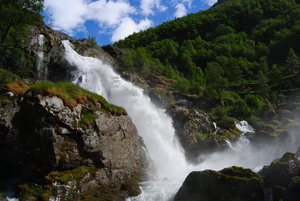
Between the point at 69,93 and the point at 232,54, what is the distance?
8182cm

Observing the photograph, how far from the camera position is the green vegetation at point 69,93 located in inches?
571

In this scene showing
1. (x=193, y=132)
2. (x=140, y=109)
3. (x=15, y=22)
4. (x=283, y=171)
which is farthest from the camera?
(x=193, y=132)

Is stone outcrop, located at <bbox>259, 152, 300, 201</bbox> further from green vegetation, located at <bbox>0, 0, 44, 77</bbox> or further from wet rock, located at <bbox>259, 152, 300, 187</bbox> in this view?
green vegetation, located at <bbox>0, 0, 44, 77</bbox>

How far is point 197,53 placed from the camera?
89062 mm

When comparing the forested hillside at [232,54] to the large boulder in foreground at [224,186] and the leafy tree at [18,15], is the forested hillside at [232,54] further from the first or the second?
the large boulder in foreground at [224,186]

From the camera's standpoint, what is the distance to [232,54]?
286 feet

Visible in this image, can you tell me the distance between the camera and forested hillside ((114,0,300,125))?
1794 inches

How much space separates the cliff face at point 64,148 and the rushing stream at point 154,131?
2.59 meters

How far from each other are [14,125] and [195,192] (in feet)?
37.6

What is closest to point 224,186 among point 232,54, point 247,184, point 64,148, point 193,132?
point 247,184

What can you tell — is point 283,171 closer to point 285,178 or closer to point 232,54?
point 285,178

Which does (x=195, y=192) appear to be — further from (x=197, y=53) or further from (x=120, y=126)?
(x=197, y=53)

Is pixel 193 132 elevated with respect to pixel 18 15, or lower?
lower

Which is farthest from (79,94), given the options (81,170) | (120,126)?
(81,170)
